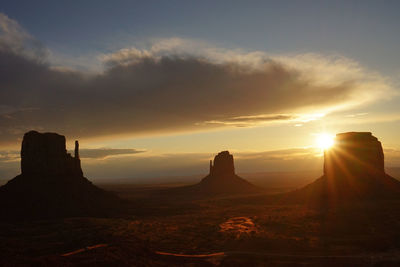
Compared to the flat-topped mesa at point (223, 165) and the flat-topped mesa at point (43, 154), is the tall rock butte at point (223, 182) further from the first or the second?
the flat-topped mesa at point (43, 154)

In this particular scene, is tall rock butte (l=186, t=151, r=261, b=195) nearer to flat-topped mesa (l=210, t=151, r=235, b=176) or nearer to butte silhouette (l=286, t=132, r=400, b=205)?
flat-topped mesa (l=210, t=151, r=235, b=176)

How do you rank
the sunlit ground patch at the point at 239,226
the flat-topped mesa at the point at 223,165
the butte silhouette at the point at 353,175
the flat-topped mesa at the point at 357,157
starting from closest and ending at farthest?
the sunlit ground patch at the point at 239,226 < the butte silhouette at the point at 353,175 < the flat-topped mesa at the point at 357,157 < the flat-topped mesa at the point at 223,165

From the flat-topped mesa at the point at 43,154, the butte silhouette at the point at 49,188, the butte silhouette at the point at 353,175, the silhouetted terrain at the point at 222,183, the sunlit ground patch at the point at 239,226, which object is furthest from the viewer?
the silhouetted terrain at the point at 222,183

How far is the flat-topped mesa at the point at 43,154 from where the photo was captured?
5466cm

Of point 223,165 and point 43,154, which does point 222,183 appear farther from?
point 43,154

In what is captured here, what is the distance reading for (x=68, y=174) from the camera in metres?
58.2

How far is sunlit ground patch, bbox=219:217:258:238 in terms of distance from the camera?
3681 centimetres

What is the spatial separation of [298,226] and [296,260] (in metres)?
14.7

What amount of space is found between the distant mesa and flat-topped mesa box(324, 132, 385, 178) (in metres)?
47.4

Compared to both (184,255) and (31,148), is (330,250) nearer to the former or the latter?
(184,255)

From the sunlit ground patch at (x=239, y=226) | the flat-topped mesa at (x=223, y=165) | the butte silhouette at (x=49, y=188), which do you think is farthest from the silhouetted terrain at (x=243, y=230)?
the flat-topped mesa at (x=223, y=165)

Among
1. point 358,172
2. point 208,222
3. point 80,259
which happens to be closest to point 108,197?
point 208,222

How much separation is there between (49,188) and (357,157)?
50969 millimetres

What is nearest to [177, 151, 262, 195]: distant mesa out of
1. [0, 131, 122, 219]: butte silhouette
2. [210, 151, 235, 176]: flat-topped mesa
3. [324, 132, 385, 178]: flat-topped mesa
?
[210, 151, 235, 176]: flat-topped mesa
